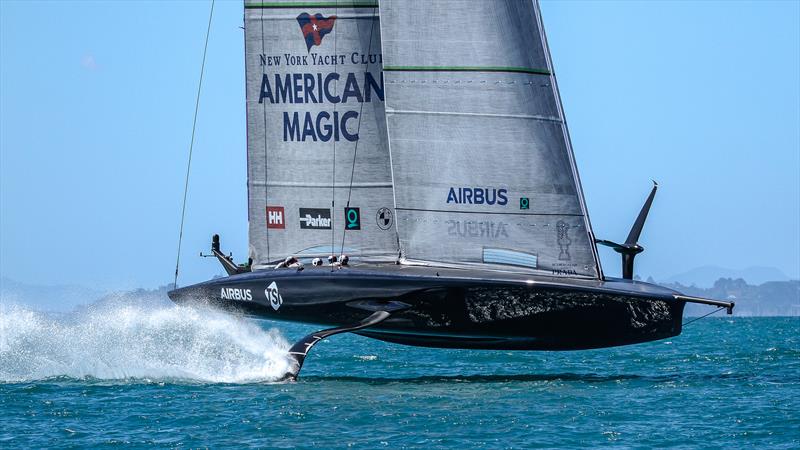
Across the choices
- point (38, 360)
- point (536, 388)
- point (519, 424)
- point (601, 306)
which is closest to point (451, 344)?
point (536, 388)

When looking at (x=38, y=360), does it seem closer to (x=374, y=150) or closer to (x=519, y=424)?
(x=374, y=150)

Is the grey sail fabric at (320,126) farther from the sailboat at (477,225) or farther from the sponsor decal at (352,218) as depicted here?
the sailboat at (477,225)

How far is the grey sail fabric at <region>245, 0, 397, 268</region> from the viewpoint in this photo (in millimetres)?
20109

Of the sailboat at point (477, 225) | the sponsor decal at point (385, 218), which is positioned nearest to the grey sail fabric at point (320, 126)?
the sponsor decal at point (385, 218)

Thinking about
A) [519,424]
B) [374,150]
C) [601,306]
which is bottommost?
[519,424]

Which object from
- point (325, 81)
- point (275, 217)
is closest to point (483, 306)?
point (275, 217)

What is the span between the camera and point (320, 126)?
2030cm

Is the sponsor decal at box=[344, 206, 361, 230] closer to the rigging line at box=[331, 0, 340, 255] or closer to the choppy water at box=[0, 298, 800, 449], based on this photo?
the rigging line at box=[331, 0, 340, 255]

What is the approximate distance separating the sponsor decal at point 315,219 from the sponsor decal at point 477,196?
2.84 metres

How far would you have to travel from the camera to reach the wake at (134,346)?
20750 mm

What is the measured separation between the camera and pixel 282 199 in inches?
811

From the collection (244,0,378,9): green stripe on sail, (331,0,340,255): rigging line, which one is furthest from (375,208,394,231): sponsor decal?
(244,0,378,9): green stripe on sail

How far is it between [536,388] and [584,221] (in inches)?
98.5

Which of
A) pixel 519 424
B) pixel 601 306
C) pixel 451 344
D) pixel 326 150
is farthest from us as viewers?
pixel 326 150
